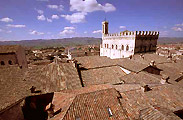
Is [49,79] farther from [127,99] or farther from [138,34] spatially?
[138,34]

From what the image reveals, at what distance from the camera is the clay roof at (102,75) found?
15.4 m

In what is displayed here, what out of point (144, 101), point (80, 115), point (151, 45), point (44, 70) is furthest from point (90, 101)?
point (151, 45)

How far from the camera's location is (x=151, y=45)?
2900cm

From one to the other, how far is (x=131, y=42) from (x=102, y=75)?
14.3m

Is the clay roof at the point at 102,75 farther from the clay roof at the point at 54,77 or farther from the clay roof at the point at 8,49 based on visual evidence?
the clay roof at the point at 8,49

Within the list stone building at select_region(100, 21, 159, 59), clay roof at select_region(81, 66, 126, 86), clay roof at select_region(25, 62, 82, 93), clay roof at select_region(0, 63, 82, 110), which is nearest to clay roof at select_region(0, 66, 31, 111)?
clay roof at select_region(0, 63, 82, 110)

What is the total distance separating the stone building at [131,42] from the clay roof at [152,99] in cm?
1716

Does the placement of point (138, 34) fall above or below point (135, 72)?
above

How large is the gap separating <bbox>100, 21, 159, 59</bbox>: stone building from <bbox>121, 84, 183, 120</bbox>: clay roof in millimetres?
17160

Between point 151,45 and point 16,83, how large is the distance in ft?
107

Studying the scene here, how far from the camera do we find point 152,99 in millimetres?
8734

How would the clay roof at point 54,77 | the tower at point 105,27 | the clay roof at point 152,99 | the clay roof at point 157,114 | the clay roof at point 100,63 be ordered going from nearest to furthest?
the clay roof at point 157,114
the clay roof at point 152,99
the clay roof at point 54,77
the clay roof at point 100,63
the tower at point 105,27

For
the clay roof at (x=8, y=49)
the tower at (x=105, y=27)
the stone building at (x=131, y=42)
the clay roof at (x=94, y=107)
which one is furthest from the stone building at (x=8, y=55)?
the tower at (x=105, y=27)

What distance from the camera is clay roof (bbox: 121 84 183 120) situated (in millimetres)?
7872
